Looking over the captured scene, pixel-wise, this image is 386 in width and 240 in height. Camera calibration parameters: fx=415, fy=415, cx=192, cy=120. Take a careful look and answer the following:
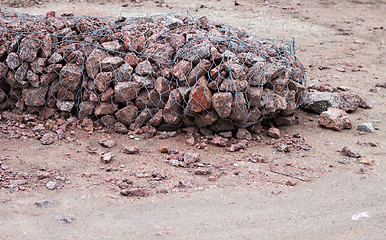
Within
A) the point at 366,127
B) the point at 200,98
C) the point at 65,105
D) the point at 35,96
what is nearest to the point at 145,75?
the point at 200,98

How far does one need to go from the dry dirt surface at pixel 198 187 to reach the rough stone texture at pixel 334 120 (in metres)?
0.07

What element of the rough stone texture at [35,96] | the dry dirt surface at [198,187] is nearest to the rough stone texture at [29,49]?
the rough stone texture at [35,96]

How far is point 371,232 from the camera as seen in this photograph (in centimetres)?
279

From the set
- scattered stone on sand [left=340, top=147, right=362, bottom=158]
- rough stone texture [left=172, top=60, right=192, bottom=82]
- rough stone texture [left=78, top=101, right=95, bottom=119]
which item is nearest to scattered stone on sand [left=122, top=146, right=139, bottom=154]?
rough stone texture [left=78, top=101, right=95, bottom=119]

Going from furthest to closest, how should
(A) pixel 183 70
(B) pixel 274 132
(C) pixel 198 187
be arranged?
(B) pixel 274 132, (A) pixel 183 70, (C) pixel 198 187

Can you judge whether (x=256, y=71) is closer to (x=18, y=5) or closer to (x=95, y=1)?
(x=95, y=1)

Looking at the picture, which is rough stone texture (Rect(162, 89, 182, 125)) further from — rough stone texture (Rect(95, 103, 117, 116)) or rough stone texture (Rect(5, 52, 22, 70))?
rough stone texture (Rect(5, 52, 22, 70))

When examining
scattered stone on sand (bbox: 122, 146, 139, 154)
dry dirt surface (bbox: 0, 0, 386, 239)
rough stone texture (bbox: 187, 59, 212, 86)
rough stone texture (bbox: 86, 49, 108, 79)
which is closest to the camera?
dry dirt surface (bbox: 0, 0, 386, 239)

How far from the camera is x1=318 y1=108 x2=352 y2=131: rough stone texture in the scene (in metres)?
4.30

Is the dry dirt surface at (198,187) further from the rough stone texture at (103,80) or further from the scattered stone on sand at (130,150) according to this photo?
the rough stone texture at (103,80)

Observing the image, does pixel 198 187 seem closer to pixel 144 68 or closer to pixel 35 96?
pixel 144 68

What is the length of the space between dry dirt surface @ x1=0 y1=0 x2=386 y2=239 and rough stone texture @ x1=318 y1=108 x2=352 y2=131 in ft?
0.23

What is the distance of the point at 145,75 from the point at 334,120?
6.55 ft

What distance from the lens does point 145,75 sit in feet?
13.5
